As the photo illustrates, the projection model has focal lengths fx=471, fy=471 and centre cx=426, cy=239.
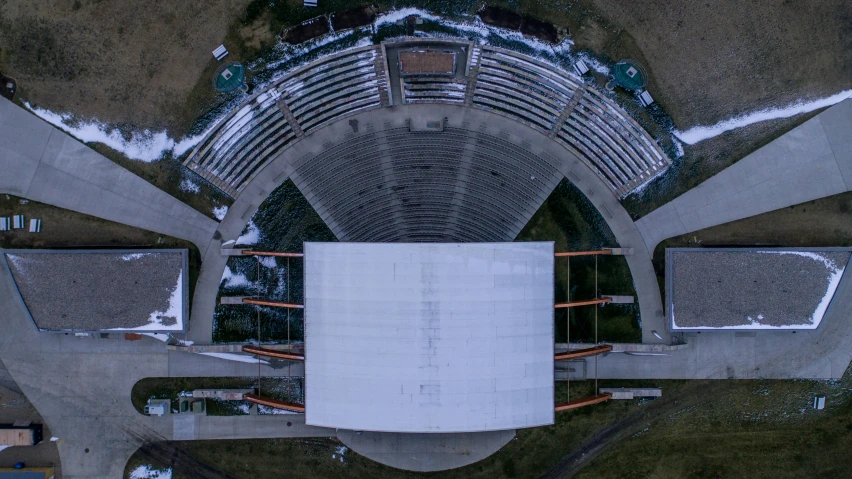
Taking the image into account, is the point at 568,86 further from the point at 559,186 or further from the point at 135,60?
the point at 135,60

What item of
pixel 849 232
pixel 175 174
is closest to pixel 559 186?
pixel 849 232

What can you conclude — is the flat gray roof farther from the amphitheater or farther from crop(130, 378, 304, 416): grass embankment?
the amphitheater

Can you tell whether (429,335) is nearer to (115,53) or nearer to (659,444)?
(659,444)

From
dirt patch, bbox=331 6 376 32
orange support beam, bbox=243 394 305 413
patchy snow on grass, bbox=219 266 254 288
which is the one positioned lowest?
orange support beam, bbox=243 394 305 413

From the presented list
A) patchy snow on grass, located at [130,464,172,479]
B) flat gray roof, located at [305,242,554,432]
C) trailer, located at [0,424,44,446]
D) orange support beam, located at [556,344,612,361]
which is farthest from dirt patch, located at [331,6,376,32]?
trailer, located at [0,424,44,446]

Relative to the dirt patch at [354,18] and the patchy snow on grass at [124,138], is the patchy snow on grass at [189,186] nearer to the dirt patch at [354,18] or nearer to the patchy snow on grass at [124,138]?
the patchy snow on grass at [124,138]

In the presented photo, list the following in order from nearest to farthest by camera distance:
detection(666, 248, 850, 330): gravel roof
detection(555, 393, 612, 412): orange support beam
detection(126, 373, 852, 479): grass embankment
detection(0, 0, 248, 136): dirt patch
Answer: detection(555, 393, 612, 412): orange support beam → detection(666, 248, 850, 330): gravel roof → detection(0, 0, 248, 136): dirt patch → detection(126, 373, 852, 479): grass embankment

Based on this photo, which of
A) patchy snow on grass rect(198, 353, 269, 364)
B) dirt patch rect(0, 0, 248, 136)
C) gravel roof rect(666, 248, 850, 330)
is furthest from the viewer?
patchy snow on grass rect(198, 353, 269, 364)
